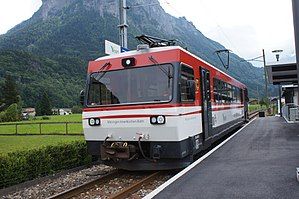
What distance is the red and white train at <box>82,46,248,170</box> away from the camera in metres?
8.56

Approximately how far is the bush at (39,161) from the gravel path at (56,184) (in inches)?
13.6

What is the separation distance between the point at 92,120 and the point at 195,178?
344 cm

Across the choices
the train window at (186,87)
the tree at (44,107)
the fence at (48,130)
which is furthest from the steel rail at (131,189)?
the tree at (44,107)

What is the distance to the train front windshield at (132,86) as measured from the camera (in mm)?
8750

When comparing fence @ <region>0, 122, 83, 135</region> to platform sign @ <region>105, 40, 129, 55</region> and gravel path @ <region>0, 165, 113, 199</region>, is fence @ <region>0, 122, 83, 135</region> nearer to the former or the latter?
platform sign @ <region>105, 40, 129, 55</region>

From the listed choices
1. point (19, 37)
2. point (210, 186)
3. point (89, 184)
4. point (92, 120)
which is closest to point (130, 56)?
point (92, 120)

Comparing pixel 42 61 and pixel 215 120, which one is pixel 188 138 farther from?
pixel 42 61

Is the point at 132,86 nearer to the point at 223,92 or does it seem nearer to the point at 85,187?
the point at 85,187

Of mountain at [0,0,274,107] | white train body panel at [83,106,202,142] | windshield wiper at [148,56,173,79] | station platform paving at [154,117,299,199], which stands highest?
mountain at [0,0,274,107]

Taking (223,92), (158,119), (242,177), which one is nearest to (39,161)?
(158,119)

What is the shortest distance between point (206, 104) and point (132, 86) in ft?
9.26

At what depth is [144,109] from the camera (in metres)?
8.71

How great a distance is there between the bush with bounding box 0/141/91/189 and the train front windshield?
1.78 metres

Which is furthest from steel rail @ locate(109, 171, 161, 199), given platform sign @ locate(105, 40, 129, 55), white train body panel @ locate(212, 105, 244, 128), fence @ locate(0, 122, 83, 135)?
fence @ locate(0, 122, 83, 135)
